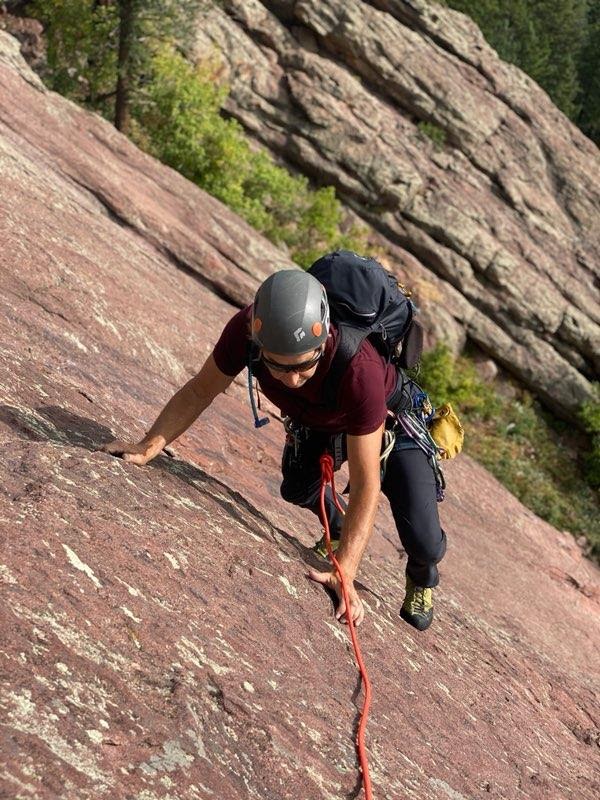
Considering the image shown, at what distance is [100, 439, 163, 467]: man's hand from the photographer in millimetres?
4891

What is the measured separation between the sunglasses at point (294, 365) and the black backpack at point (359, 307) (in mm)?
176

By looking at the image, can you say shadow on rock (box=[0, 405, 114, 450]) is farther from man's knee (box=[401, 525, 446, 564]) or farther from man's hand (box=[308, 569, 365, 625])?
man's knee (box=[401, 525, 446, 564])

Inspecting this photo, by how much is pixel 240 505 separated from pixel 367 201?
35951mm

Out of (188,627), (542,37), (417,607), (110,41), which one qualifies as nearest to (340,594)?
(417,607)

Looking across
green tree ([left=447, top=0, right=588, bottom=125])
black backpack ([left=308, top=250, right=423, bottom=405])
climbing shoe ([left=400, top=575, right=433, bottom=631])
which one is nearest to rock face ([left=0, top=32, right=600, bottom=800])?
climbing shoe ([left=400, top=575, right=433, bottom=631])

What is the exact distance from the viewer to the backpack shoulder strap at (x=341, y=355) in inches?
174

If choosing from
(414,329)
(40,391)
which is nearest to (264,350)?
(414,329)

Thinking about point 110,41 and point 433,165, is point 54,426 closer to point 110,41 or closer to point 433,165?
point 110,41

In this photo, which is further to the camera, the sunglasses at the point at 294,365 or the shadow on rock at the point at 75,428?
the shadow on rock at the point at 75,428

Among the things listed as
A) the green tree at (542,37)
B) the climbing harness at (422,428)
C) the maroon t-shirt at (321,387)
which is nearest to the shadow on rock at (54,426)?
the maroon t-shirt at (321,387)

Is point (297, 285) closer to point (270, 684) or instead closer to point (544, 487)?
point (270, 684)

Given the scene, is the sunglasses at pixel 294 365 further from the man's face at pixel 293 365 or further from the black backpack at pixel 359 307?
the black backpack at pixel 359 307

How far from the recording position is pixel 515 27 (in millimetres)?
65375

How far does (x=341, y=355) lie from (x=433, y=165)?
39.0 m
